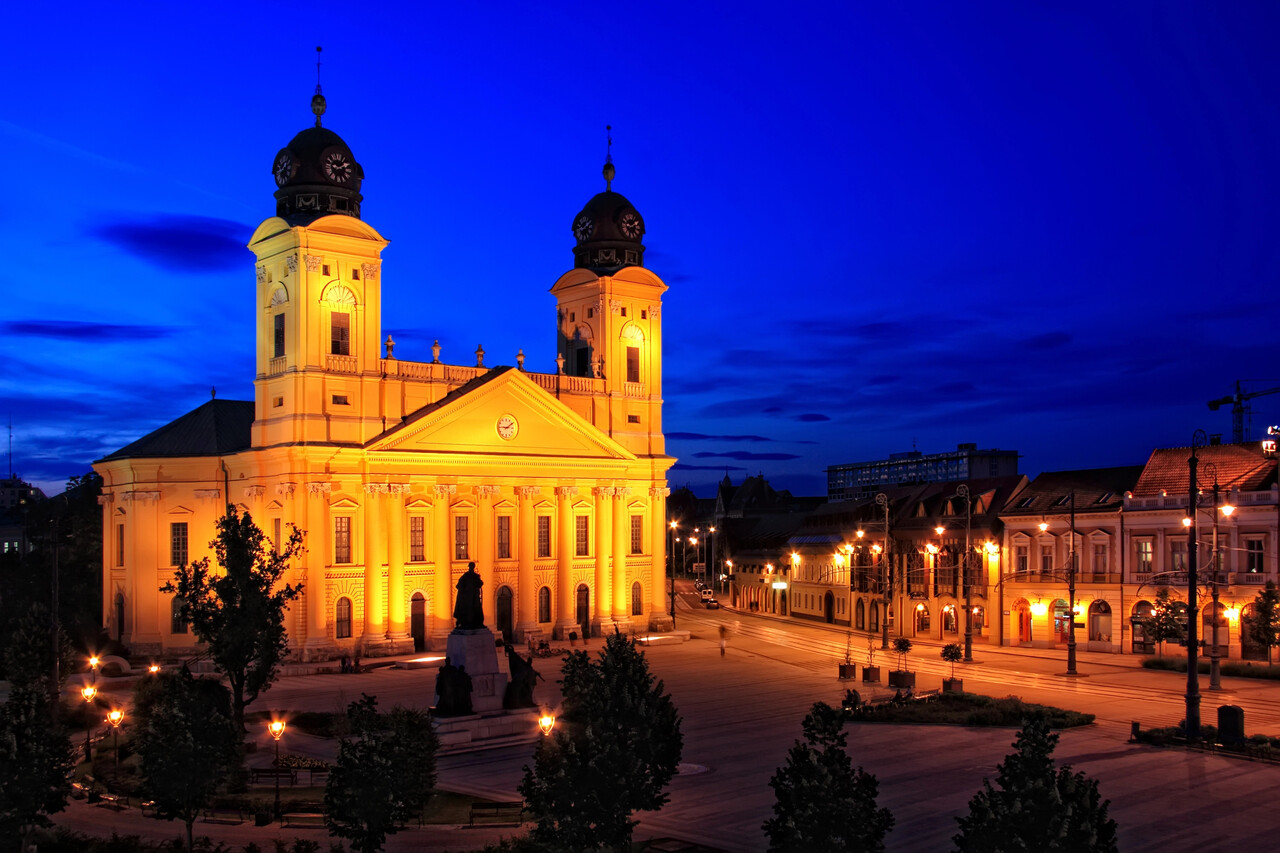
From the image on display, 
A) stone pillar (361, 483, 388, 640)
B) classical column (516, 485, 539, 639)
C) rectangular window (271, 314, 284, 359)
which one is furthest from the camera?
classical column (516, 485, 539, 639)

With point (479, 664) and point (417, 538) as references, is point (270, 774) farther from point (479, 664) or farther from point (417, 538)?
point (417, 538)

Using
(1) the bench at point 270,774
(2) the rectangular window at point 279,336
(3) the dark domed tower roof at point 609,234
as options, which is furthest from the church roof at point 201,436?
(1) the bench at point 270,774

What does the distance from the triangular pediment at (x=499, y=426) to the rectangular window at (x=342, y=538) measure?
4.15 metres

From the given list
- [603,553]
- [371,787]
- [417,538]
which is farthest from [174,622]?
[371,787]

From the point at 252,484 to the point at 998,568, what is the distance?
4085cm

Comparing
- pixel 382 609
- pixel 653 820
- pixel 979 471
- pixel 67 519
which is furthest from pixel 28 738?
pixel 979 471

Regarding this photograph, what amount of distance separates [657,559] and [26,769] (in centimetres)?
5562

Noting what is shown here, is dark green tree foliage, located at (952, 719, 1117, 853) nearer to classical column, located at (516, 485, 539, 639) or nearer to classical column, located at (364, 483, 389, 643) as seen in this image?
classical column, located at (364, 483, 389, 643)

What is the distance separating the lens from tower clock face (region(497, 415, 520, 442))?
6838 cm

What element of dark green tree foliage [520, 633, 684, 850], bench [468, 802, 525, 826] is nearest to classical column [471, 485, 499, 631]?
bench [468, 802, 525, 826]

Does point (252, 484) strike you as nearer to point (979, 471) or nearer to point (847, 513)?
point (847, 513)

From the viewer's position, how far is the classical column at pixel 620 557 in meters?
73.5

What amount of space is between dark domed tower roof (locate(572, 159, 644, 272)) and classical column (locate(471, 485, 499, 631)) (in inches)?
700

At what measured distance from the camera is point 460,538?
223ft
